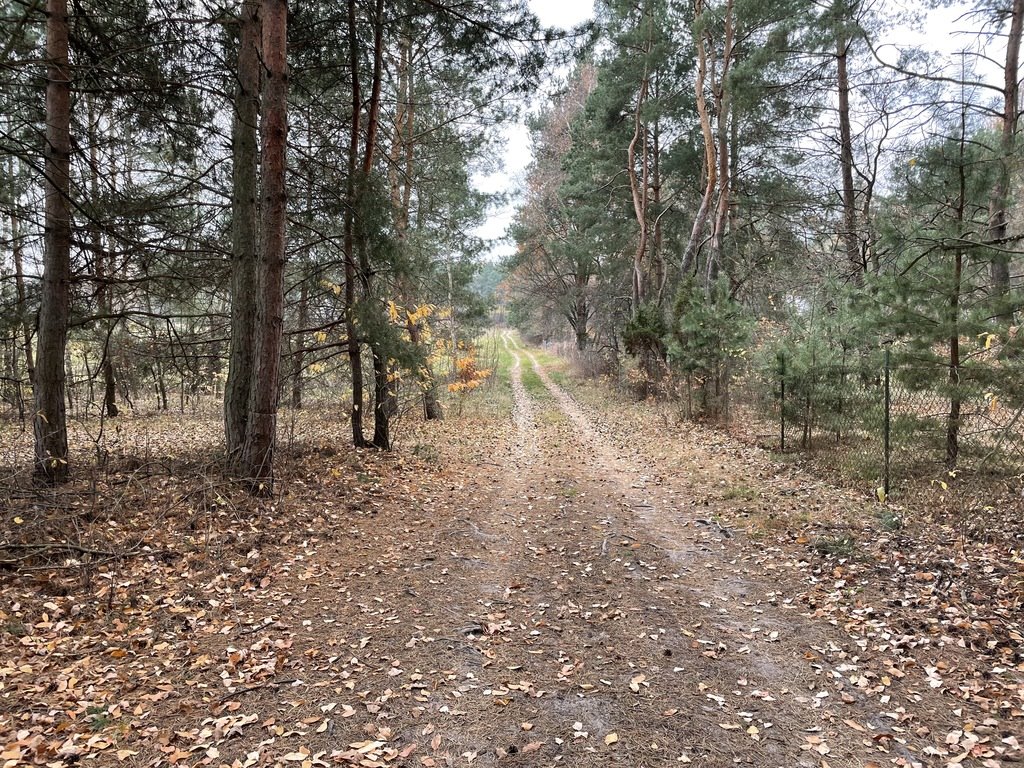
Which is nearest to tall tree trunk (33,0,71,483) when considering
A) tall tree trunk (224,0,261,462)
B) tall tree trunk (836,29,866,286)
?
tall tree trunk (224,0,261,462)

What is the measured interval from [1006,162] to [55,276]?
1109cm

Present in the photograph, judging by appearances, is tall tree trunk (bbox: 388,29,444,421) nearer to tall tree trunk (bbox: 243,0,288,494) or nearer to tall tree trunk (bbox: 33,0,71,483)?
tall tree trunk (bbox: 243,0,288,494)

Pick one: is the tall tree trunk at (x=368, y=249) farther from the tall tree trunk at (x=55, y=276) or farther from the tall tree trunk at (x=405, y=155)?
the tall tree trunk at (x=55, y=276)

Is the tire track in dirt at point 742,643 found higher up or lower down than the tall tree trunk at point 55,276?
lower down

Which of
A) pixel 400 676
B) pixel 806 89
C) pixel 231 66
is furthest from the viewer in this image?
pixel 806 89

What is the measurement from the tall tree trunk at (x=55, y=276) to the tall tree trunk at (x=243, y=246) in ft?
5.70

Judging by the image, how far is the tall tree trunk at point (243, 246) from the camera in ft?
23.5

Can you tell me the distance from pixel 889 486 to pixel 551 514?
4.40m

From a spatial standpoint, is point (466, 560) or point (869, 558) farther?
point (466, 560)

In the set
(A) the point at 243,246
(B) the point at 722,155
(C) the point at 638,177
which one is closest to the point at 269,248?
(A) the point at 243,246

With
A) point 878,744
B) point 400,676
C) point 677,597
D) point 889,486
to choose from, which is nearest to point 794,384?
point 889,486

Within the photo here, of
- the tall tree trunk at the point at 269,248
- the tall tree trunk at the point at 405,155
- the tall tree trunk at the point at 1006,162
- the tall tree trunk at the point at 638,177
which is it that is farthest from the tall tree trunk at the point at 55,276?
the tall tree trunk at the point at 638,177

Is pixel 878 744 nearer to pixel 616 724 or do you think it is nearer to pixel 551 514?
pixel 616 724

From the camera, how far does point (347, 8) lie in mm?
8289
